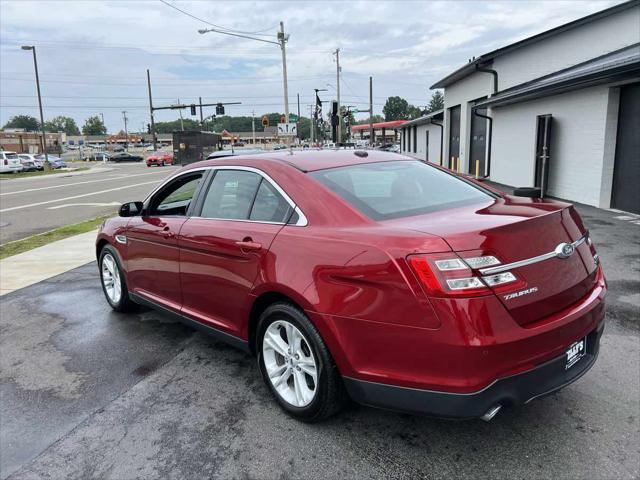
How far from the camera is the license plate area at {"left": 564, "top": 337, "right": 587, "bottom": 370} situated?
267 centimetres

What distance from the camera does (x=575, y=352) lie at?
2734 millimetres

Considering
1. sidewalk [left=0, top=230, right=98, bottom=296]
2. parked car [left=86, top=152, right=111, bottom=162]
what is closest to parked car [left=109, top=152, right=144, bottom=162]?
parked car [left=86, top=152, right=111, bottom=162]

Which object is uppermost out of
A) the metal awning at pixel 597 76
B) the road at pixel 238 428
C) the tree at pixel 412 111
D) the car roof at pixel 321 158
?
the tree at pixel 412 111

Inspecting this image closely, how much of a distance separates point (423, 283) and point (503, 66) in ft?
56.3

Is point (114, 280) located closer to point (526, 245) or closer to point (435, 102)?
point (526, 245)

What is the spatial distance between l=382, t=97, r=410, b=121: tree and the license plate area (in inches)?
5565

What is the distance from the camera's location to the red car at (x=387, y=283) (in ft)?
7.79

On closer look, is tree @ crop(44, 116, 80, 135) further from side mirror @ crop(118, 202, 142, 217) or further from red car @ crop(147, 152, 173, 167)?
side mirror @ crop(118, 202, 142, 217)

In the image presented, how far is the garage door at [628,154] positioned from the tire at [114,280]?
9.41 m

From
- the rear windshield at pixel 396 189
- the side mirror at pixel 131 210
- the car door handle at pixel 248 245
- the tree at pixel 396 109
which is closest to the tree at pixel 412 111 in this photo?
the tree at pixel 396 109

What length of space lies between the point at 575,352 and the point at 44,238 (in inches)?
401

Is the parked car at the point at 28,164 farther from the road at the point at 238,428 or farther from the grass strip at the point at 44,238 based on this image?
the road at the point at 238,428

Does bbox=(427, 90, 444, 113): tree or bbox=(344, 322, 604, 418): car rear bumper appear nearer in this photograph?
bbox=(344, 322, 604, 418): car rear bumper

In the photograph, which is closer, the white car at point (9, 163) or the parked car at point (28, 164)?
the white car at point (9, 163)
